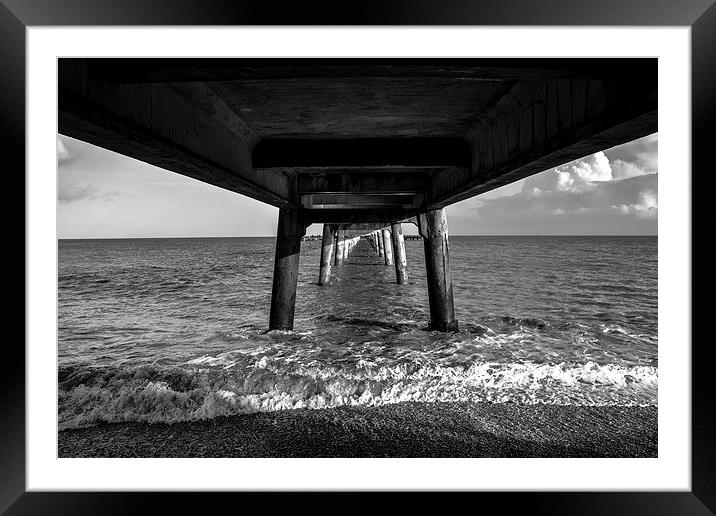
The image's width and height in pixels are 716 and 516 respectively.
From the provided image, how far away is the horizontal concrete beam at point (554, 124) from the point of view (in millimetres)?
2061

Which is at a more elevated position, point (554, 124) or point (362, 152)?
point (362, 152)

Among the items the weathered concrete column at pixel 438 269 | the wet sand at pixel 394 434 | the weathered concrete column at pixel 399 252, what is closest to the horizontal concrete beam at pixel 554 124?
the wet sand at pixel 394 434

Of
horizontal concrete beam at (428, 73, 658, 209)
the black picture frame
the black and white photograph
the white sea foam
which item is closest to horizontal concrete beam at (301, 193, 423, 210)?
the black and white photograph

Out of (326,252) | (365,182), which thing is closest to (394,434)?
(365,182)

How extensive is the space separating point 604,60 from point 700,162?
0.83 m

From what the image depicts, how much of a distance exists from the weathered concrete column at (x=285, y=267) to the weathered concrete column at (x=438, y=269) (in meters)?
2.54

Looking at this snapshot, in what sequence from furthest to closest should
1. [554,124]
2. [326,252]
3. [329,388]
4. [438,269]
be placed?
[326,252], [438,269], [329,388], [554,124]

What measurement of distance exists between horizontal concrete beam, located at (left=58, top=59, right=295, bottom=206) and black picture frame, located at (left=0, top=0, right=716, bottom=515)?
52cm

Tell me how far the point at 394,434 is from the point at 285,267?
478cm

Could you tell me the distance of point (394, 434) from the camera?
390 centimetres

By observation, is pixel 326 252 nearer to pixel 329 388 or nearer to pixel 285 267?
pixel 285 267

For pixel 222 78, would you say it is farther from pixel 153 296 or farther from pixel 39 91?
pixel 153 296
